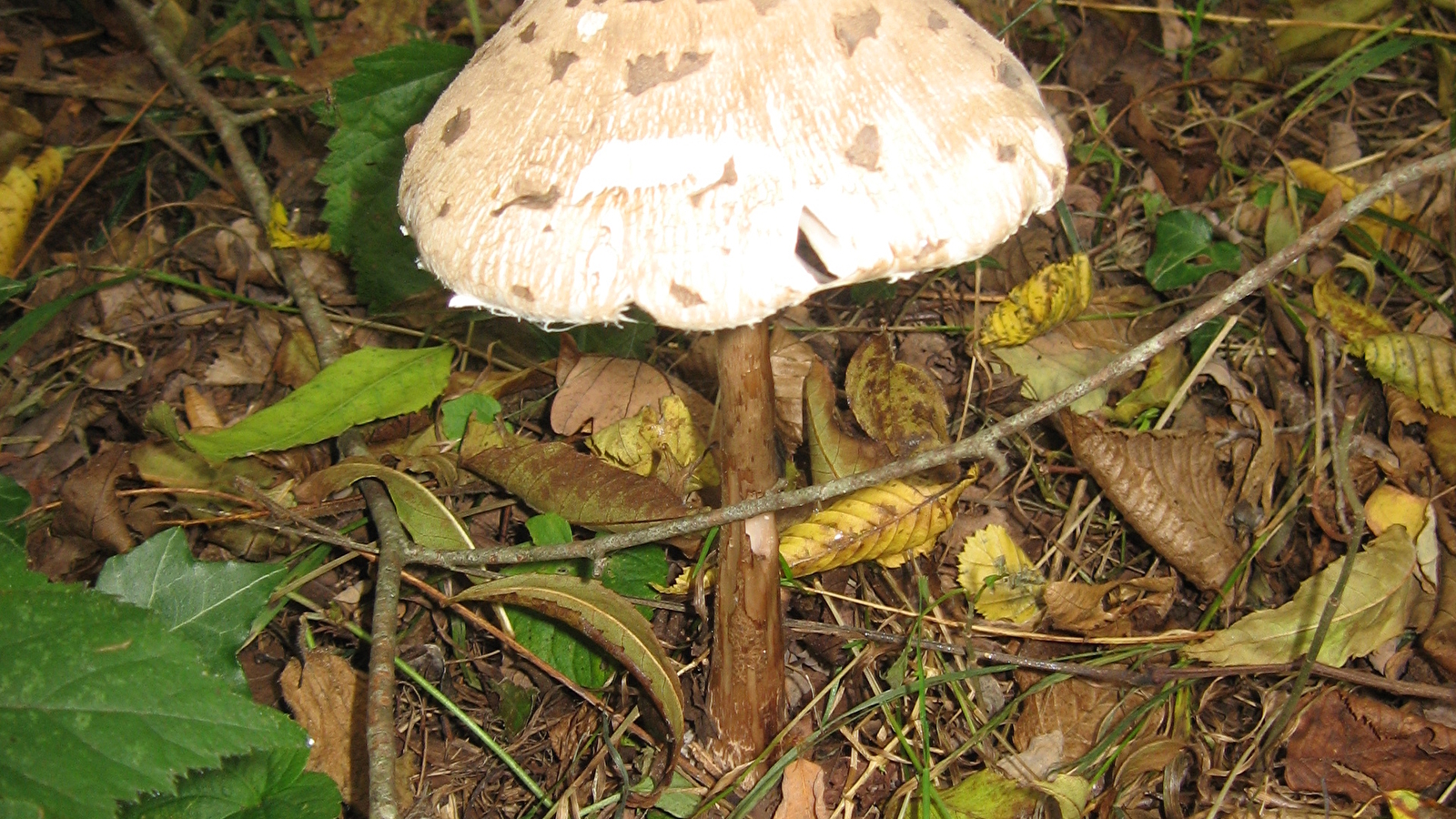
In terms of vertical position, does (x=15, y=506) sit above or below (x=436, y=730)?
above

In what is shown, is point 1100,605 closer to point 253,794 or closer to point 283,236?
point 253,794

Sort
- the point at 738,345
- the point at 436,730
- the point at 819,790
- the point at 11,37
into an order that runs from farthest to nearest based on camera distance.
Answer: the point at 11,37 → the point at 436,730 → the point at 819,790 → the point at 738,345

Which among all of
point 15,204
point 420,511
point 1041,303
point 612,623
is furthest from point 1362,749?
point 15,204

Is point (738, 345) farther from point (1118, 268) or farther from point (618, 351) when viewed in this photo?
point (1118, 268)

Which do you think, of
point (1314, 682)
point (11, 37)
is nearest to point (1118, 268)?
point (1314, 682)

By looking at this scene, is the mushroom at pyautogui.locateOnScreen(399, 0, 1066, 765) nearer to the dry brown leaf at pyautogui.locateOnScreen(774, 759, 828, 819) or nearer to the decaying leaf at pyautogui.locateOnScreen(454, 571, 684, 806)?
the decaying leaf at pyautogui.locateOnScreen(454, 571, 684, 806)

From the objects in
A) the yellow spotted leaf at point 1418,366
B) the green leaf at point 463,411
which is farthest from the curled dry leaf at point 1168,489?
the green leaf at point 463,411

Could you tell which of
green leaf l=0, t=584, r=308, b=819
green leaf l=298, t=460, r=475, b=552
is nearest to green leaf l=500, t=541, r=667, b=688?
green leaf l=298, t=460, r=475, b=552
